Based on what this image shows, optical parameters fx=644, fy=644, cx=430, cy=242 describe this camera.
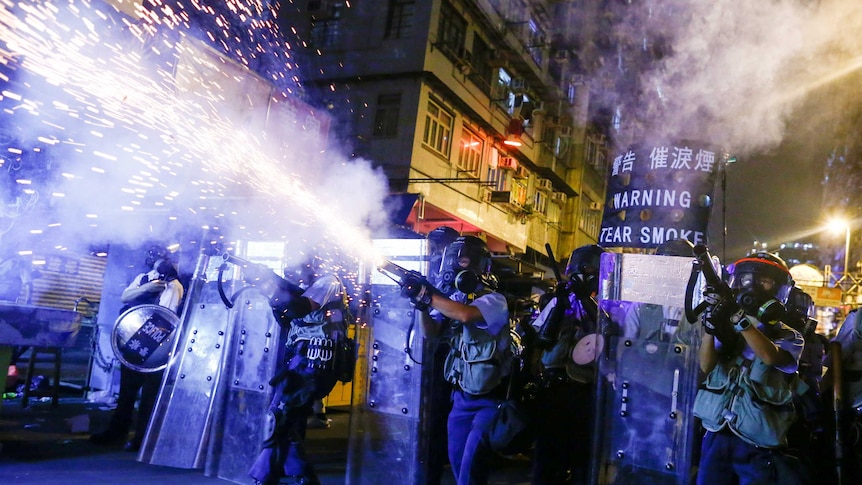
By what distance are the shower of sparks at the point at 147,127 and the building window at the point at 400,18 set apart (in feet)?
27.9

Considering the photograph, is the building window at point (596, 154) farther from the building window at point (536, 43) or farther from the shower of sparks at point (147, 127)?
the shower of sparks at point (147, 127)

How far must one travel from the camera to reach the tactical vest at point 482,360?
4.43 m

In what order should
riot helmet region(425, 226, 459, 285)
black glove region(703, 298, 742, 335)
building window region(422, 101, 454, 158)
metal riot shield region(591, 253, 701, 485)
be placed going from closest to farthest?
1. black glove region(703, 298, 742, 335)
2. metal riot shield region(591, 253, 701, 485)
3. riot helmet region(425, 226, 459, 285)
4. building window region(422, 101, 454, 158)

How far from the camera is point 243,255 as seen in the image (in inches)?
255

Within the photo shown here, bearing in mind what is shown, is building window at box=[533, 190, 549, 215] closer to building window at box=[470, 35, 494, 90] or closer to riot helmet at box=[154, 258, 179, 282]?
building window at box=[470, 35, 494, 90]

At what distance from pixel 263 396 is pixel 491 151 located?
19864 mm

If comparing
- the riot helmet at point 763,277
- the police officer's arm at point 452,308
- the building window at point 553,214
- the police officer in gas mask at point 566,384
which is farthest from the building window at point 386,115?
the riot helmet at point 763,277

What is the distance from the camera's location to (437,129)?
20.9 meters

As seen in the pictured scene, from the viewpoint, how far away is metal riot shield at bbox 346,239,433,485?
5.42m

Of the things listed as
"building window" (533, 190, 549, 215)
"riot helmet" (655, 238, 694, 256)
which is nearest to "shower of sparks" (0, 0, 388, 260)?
"riot helmet" (655, 238, 694, 256)

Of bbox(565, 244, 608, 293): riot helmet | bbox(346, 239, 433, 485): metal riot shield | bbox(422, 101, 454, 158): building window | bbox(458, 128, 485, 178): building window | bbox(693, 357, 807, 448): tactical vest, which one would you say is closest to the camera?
bbox(693, 357, 807, 448): tactical vest

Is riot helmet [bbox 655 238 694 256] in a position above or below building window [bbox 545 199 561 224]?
below

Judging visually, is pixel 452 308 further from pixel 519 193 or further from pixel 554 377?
pixel 519 193

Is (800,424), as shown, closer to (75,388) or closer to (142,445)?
(142,445)
